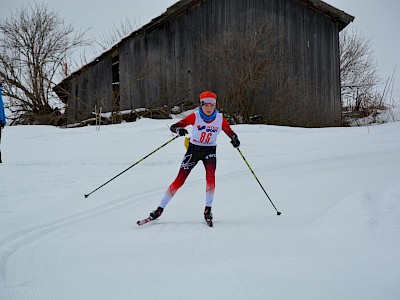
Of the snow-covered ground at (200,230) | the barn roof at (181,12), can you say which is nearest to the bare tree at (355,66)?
the barn roof at (181,12)

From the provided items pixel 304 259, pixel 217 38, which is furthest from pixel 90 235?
pixel 217 38

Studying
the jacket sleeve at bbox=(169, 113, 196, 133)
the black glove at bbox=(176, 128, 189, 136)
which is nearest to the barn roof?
the jacket sleeve at bbox=(169, 113, 196, 133)

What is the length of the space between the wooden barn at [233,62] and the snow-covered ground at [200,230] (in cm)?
598

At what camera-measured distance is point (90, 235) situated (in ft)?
14.3

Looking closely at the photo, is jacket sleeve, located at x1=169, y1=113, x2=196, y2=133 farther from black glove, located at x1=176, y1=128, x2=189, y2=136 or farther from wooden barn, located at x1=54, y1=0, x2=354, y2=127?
wooden barn, located at x1=54, y1=0, x2=354, y2=127

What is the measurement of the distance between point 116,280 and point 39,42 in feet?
63.0

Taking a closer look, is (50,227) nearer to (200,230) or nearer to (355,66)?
(200,230)

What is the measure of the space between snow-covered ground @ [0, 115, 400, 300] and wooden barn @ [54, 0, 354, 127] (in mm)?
5983

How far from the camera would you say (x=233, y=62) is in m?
14.4

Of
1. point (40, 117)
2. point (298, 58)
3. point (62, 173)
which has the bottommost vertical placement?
point (62, 173)

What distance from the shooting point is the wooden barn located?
14.6m

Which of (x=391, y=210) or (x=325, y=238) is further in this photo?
(x=391, y=210)

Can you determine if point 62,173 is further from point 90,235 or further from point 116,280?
point 116,280

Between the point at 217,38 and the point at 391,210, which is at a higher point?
the point at 217,38
